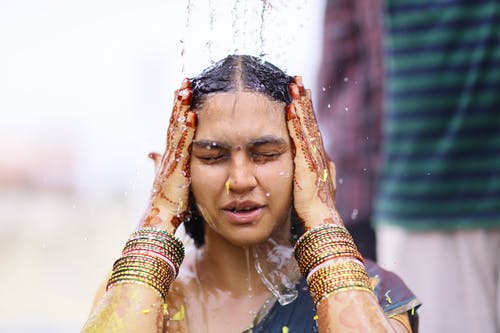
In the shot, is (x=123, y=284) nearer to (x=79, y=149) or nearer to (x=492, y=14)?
(x=492, y=14)

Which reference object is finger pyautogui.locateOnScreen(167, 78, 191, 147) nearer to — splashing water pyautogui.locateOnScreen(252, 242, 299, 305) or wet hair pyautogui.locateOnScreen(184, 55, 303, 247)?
wet hair pyautogui.locateOnScreen(184, 55, 303, 247)

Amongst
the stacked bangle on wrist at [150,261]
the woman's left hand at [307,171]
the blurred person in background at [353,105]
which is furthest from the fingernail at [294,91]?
the blurred person in background at [353,105]

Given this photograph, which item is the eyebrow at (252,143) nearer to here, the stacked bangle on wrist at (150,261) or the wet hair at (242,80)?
the wet hair at (242,80)

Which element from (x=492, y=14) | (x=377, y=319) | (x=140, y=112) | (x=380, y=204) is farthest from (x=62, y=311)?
(x=377, y=319)

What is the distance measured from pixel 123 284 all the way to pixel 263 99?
30.0 inches

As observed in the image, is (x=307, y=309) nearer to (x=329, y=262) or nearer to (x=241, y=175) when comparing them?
(x=329, y=262)

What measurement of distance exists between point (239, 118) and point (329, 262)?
552mm

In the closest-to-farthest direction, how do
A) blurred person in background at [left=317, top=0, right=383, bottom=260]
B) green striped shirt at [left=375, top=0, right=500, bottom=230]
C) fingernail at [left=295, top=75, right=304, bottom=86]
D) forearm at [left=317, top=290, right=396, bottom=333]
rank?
forearm at [left=317, top=290, right=396, bottom=333]
fingernail at [left=295, top=75, right=304, bottom=86]
green striped shirt at [left=375, top=0, right=500, bottom=230]
blurred person in background at [left=317, top=0, right=383, bottom=260]

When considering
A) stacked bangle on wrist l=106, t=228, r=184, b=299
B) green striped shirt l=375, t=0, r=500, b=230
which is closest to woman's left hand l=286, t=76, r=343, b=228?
stacked bangle on wrist l=106, t=228, r=184, b=299

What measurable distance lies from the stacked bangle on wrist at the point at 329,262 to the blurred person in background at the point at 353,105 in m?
2.38

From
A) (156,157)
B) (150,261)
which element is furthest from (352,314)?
(156,157)

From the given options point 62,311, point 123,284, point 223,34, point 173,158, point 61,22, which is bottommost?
point 62,311

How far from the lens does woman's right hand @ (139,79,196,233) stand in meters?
3.30

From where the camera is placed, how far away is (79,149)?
364 inches
